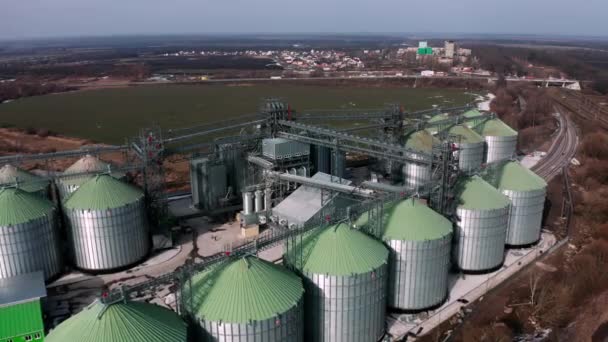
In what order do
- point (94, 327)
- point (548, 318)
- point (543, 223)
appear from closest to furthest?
point (94, 327), point (548, 318), point (543, 223)

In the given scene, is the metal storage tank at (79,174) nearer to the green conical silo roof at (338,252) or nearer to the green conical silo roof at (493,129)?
the green conical silo roof at (338,252)

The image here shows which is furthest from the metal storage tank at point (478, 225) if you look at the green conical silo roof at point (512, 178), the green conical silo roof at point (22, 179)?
the green conical silo roof at point (22, 179)

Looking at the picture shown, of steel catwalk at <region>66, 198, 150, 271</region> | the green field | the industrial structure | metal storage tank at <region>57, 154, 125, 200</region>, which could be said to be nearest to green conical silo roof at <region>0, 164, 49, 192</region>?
the industrial structure

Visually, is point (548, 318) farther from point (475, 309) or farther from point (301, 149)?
point (301, 149)

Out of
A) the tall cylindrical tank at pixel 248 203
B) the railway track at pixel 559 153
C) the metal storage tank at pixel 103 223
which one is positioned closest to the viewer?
the metal storage tank at pixel 103 223

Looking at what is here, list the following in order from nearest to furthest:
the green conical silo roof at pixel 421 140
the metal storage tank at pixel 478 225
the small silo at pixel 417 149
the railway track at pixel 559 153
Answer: the metal storage tank at pixel 478 225 → the small silo at pixel 417 149 → the green conical silo roof at pixel 421 140 → the railway track at pixel 559 153

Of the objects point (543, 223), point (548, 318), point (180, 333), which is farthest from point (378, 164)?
point (180, 333)

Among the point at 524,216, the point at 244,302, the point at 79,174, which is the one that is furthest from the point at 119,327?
the point at 524,216
